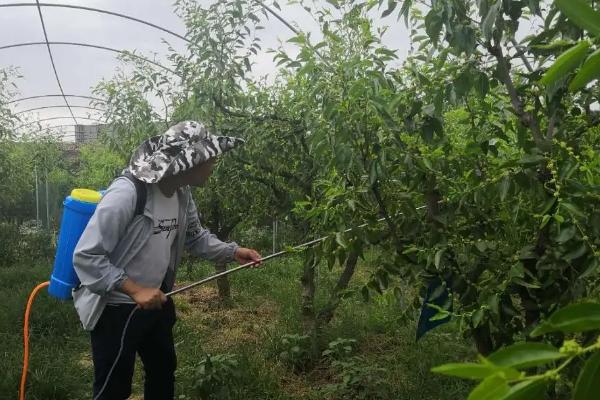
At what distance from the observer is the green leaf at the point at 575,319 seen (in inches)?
16.5

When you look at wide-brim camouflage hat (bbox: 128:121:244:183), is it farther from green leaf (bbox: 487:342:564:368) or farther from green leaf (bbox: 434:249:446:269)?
green leaf (bbox: 487:342:564:368)

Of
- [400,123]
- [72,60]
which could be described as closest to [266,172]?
[400,123]

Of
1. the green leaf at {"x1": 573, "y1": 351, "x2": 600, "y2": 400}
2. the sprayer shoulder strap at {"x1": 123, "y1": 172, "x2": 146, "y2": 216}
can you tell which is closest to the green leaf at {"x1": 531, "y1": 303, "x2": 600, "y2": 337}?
the green leaf at {"x1": 573, "y1": 351, "x2": 600, "y2": 400}

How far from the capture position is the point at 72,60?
10188mm

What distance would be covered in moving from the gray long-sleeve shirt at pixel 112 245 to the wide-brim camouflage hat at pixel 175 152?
99 mm

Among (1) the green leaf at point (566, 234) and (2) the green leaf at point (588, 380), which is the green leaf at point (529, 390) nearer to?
(2) the green leaf at point (588, 380)

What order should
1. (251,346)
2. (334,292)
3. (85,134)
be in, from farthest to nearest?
(85,134)
(251,346)
(334,292)

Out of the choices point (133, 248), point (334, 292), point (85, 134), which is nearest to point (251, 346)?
point (334, 292)

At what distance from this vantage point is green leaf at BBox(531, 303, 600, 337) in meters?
0.42

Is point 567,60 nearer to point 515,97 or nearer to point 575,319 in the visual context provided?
point 575,319

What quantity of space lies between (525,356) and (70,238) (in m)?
2.30

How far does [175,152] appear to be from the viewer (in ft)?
7.90

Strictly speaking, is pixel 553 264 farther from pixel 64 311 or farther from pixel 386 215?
pixel 64 311

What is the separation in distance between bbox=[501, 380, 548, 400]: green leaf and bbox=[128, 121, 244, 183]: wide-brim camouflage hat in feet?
6.74
